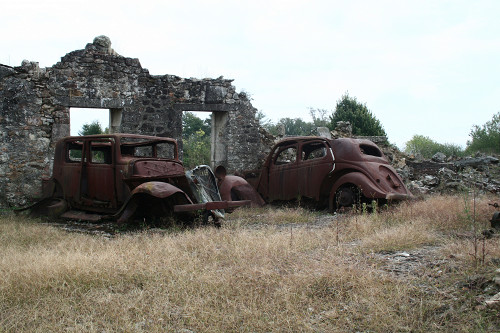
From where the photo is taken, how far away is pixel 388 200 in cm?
747

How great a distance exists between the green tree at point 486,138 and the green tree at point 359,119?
13.6ft

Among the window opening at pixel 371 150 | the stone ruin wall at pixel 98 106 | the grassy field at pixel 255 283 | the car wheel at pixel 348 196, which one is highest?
the stone ruin wall at pixel 98 106

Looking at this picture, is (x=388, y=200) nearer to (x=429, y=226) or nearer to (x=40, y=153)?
(x=429, y=226)

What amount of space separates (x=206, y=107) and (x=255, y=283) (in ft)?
26.7

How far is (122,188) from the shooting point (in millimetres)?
6836

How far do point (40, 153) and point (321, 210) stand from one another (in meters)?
6.48

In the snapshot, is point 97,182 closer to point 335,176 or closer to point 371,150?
point 335,176

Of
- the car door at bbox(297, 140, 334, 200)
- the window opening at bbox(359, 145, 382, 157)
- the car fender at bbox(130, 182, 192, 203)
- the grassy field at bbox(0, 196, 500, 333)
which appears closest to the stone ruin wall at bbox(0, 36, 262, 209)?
the car door at bbox(297, 140, 334, 200)

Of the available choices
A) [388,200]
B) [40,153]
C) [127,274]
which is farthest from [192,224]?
[40,153]

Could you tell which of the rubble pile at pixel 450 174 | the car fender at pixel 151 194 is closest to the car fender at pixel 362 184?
the car fender at pixel 151 194

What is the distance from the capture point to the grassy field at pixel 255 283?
3223 mm

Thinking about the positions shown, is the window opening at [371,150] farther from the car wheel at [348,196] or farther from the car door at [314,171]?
the car wheel at [348,196]

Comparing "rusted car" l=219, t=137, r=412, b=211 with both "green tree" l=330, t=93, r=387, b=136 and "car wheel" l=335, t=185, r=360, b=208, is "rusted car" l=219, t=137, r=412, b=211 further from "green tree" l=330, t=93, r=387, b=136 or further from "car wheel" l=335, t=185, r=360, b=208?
"green tree" l=330, t=93, r=387, b=136

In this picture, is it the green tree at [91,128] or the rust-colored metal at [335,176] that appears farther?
the green tree at [91,128]
